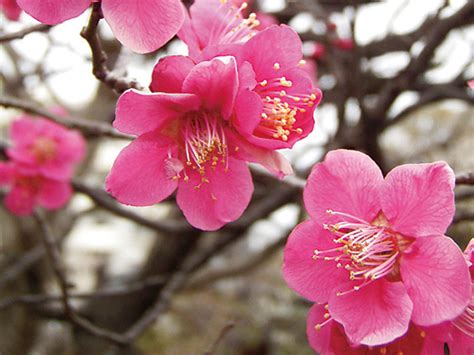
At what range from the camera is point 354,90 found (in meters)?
1.96

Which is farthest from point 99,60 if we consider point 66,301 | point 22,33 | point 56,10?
point 66,301

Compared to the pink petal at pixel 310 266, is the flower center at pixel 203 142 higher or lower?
higher

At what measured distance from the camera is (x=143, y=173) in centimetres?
89

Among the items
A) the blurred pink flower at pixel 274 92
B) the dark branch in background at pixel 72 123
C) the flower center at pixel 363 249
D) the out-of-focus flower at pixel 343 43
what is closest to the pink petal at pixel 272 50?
the blurred pink flower at pixel 274 92

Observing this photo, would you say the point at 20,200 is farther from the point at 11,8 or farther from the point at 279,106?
the point at 279,106

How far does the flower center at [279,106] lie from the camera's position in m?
0.87

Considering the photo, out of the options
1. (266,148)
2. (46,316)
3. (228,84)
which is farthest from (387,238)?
(46,316)

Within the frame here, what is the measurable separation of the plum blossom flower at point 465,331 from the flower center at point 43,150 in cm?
155

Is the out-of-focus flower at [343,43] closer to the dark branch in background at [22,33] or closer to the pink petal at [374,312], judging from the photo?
the dark branch in background at [22,33]

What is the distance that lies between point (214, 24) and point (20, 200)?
3.95ft

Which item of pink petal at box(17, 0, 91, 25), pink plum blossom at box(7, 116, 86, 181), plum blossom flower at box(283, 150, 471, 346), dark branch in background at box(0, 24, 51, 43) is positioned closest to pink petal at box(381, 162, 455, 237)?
plum blossom flower at box(283, 150, 471, 346)

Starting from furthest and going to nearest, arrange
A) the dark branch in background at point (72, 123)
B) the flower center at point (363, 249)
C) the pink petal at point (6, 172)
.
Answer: the pink petal at point (6, 172), the dark branch in background at point (72, 123), the flower center at point (363, 249)

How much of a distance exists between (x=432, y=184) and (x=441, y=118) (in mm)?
4620

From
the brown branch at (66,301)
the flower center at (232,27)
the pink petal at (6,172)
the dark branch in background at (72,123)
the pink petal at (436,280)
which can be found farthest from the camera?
the pink petal at (6,172)
